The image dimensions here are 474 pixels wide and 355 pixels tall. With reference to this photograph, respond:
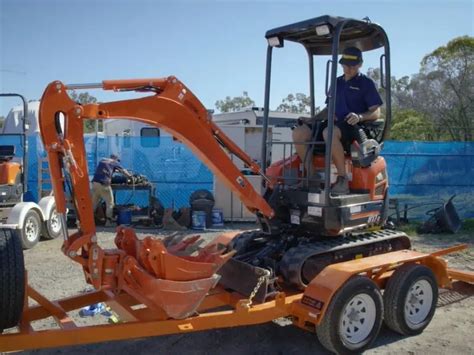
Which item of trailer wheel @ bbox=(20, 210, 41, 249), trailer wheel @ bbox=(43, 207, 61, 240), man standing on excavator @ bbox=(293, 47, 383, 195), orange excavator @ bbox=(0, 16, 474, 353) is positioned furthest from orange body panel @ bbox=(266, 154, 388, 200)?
trailer wheel @ bbox=(43, 207, 61, 240)

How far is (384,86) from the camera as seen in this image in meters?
5.85

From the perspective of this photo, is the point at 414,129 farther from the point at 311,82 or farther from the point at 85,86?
the point at 85,86

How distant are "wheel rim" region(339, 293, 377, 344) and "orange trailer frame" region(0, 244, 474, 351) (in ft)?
0.94

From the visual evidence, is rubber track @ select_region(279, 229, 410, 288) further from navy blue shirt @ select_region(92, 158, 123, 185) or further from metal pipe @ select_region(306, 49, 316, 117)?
navy blue shirt @ select_region(92, 158, 123, 185)

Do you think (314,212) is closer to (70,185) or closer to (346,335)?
(346,335)

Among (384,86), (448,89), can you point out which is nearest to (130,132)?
(384,86)

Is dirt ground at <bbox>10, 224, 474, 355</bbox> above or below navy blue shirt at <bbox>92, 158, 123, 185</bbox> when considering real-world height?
below

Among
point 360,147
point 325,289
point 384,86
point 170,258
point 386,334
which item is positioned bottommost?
point 386,334

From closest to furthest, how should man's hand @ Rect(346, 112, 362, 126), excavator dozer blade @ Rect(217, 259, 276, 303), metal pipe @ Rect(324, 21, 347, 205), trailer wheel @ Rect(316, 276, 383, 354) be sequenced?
trailer wheel @ Rect(316, 276, 383, 354)
excavator dozer blade @ Rect(217, 259, 276, 303)
metal pipe @ Rect(324, 21, 347, 205)
man's hand @ Rect(346, 112, 362, 126)

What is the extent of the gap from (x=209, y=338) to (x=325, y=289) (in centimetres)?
144

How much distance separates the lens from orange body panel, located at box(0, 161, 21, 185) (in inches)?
411

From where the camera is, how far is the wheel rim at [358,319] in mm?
4984

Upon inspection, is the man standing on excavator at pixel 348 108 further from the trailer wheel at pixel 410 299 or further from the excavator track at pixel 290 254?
the trailer wheel at pixel 410 299

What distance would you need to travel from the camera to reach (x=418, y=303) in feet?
18.6
